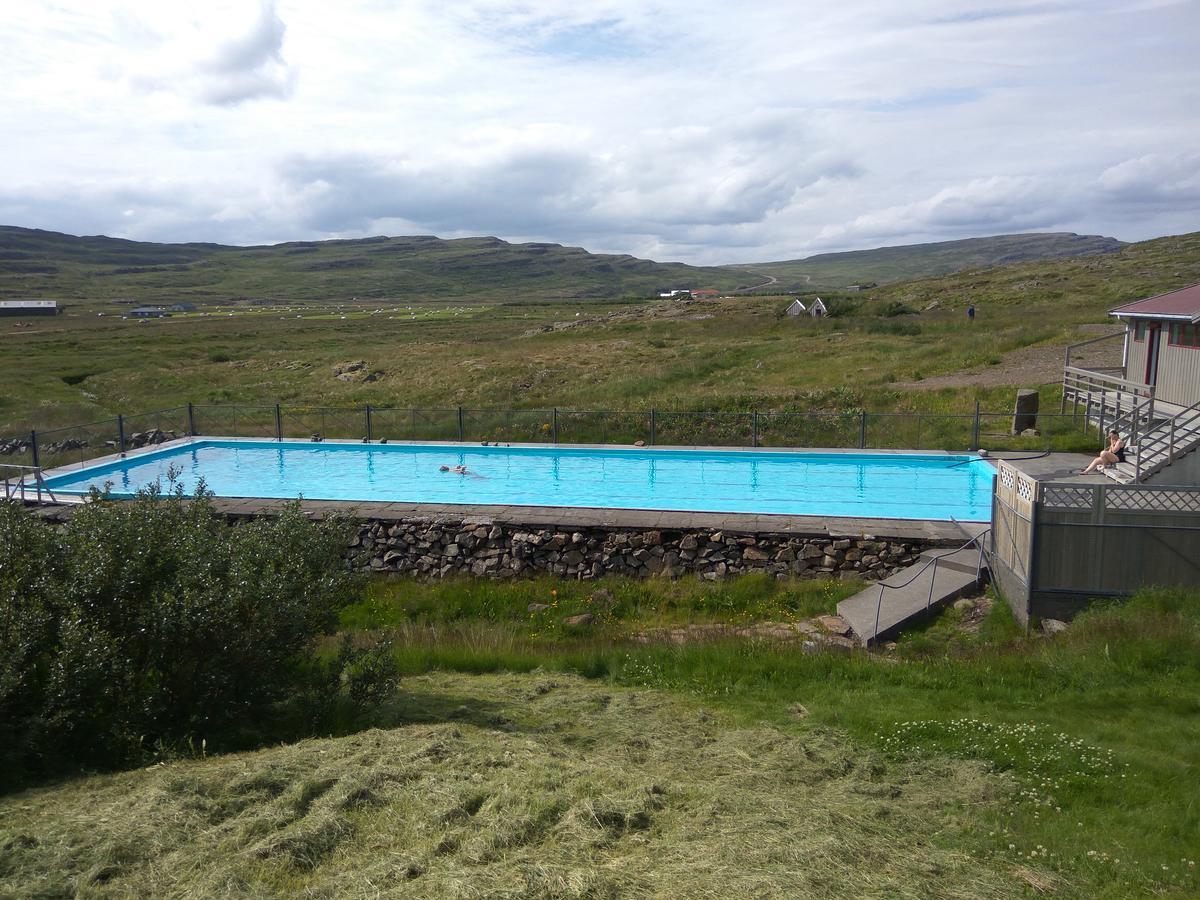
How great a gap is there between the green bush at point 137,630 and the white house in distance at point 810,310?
53.6 meters

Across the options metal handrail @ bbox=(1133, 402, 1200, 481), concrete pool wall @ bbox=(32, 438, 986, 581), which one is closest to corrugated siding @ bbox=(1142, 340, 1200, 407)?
metal handrail @ bbox=(1133, 402, 1200, 481)

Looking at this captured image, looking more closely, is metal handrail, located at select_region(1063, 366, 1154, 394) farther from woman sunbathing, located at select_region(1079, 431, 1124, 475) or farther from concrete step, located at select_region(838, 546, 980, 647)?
concrete step, located at select_region(838, 546, 980, 647)

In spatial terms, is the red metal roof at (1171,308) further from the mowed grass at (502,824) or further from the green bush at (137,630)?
the green bush at (137,630)

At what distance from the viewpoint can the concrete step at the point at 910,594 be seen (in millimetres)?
11508

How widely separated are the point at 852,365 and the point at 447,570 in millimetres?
24907

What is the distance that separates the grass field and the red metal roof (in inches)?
471

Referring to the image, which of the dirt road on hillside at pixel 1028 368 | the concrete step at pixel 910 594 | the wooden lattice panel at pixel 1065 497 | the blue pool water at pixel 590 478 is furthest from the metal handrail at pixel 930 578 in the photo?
the dirt road on hillside at pixel 1028 368

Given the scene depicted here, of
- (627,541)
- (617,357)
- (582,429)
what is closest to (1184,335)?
(627,541)

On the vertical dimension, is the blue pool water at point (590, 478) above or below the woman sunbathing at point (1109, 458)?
below

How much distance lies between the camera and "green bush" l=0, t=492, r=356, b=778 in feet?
20.4

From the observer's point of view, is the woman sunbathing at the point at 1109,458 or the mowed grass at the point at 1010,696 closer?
the mowed grass at the point at 1010,696

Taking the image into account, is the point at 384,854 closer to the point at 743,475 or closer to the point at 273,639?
the point at 273,639

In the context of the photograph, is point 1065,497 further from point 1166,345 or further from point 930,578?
point 1166,345

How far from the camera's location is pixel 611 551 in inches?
596
